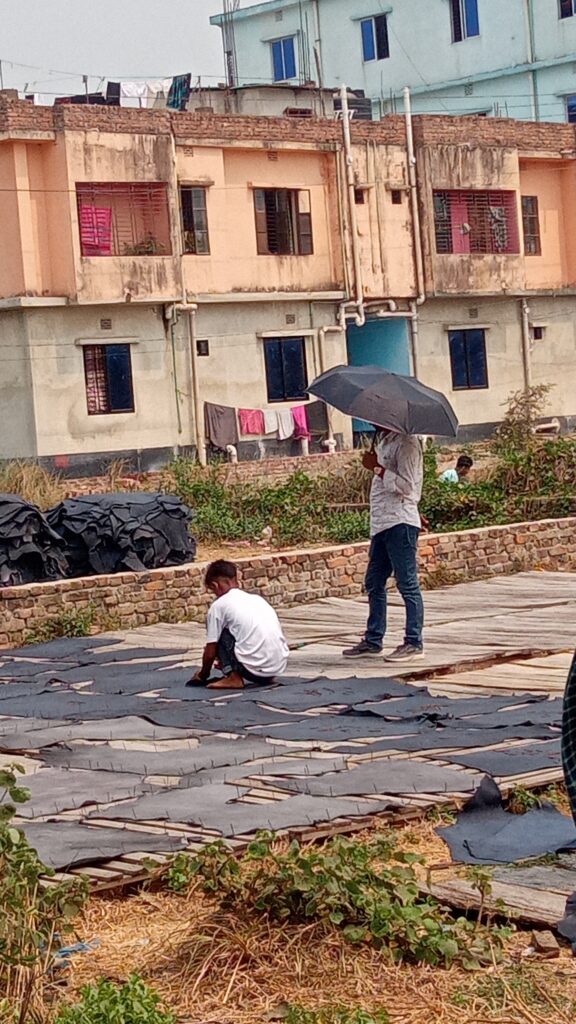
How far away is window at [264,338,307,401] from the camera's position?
34.1 meters

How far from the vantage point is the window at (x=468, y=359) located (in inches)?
1458

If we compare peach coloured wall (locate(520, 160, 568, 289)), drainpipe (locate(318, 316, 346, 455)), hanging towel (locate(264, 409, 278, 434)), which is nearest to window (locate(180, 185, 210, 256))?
drainpipe (locate(318, 316, 346, 455))

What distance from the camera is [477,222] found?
1452 inches

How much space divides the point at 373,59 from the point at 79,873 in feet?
141

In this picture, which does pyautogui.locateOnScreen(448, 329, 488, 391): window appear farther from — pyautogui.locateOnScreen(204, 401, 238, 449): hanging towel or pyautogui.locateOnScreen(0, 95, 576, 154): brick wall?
pyautogui.locateOnScreen(204, 401, 238, 449): hanging towel

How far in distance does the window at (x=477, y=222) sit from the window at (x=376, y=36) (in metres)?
11.1

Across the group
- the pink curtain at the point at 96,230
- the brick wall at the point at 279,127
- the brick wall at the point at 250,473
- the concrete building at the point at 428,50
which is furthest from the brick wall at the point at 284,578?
the concrete building at the point at 428,50

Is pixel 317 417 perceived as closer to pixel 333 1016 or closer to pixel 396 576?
pixel 396 576

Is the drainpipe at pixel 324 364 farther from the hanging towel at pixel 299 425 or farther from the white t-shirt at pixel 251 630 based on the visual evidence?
the white t-shirt at pixel 251 630

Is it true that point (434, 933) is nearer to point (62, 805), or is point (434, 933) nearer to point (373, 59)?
point (62, 805)

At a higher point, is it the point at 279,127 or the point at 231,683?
the point at 279,127

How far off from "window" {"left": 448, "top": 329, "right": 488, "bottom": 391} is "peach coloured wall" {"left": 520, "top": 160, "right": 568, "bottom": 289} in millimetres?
2021

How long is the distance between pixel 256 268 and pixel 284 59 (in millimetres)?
16382

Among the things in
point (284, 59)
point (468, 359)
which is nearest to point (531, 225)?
point (468, 359)
